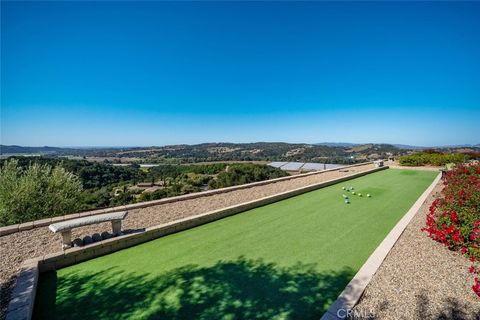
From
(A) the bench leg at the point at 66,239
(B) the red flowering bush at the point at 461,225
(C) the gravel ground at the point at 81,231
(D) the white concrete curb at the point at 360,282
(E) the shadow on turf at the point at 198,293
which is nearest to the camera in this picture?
(D) the white concrete curb at the point at 360,282

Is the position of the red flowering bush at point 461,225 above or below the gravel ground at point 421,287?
above

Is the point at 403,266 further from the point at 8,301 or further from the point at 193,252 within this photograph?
the point at 8,301

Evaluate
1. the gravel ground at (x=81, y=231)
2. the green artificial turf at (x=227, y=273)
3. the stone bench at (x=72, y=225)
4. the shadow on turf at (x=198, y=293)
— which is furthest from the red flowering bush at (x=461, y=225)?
the stone bench at (x=72, y=225)

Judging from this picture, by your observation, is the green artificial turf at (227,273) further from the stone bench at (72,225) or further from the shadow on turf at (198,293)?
the stone bench at (72,225)

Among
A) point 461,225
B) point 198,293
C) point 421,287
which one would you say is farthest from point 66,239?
point 461,225

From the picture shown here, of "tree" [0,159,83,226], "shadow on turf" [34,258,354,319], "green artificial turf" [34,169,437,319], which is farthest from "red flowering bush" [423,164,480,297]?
"tree" [0,159,83,226]

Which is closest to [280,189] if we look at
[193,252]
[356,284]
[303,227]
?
[303,227]

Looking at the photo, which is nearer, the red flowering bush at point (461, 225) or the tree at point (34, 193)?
the red flowering bush at point (461, 225)
